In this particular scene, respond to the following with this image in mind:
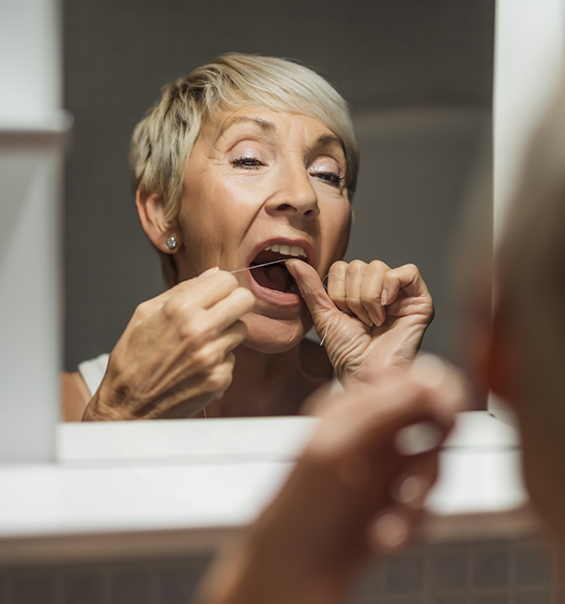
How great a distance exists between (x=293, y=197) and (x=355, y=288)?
0.12m

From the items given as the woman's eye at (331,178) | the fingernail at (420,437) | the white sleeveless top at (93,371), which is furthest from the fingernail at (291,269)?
the fingernail at (420,437)

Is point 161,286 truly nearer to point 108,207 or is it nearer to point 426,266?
point 108,207

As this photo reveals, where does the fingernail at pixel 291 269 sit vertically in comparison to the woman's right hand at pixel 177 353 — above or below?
above

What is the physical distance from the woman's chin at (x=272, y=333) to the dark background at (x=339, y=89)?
101 millimetres

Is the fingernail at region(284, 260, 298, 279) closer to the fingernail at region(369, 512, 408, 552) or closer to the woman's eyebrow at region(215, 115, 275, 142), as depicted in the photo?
the woman's eyebrow at region(215, 115, 275, 142)

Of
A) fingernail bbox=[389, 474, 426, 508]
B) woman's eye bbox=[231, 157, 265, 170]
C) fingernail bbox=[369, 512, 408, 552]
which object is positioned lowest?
fingernail bbox=[369, 512, 408, 552]

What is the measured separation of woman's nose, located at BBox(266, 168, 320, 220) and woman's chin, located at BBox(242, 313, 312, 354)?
0.38ft

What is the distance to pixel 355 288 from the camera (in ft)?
2.31

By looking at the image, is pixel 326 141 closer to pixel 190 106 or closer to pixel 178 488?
pixel 190 106

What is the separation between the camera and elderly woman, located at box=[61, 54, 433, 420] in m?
0.64

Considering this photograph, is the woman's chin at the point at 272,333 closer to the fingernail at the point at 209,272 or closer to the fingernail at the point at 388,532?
the fingernail at the point at 209,272

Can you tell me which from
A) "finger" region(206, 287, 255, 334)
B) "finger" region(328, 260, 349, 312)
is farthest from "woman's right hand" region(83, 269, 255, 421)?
"finger" region(328, 260, 349, 312)

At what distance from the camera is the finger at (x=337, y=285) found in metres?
0.70

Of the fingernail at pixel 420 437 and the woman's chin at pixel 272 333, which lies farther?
the woman's chin at pixel 272 333
